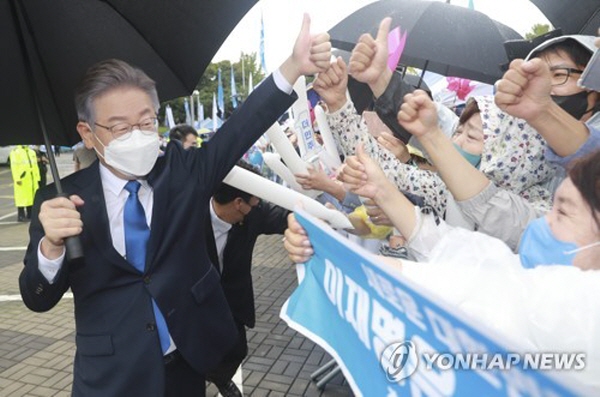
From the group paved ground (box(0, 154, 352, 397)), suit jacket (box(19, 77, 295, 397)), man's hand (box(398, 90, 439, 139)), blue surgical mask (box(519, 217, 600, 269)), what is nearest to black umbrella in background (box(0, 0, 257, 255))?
suit jacket (box(19, 77, 295, 397))

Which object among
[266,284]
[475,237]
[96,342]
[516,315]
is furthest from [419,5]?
[266,284]

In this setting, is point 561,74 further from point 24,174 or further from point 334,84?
point 24,174

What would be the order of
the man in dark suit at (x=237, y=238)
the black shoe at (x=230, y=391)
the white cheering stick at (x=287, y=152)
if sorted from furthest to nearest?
1. the black shoe at (x=230, y=391)
2. the man in dark suit at (x=237, y=238)
3. the white cheering stick at (x=287, y=152)

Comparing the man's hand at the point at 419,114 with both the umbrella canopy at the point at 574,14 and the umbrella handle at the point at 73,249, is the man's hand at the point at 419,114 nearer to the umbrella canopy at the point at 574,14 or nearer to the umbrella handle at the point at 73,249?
the umbrella handle at the point at 73,249

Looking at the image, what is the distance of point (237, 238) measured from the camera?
271 centimetres

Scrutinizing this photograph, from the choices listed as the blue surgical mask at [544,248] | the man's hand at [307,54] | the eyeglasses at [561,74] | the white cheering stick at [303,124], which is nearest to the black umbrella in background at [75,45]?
the man's hand at [307,54]

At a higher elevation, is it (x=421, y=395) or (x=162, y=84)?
(x=162, y=84)

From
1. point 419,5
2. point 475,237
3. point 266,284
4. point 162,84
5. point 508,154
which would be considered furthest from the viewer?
point 266,284

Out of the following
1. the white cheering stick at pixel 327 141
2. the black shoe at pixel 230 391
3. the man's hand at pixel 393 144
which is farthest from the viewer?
the black shoe at pixel 230 391

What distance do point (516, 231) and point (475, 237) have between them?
34 cm

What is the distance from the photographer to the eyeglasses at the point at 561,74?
1.64 meters

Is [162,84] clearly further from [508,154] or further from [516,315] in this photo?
[516,315]

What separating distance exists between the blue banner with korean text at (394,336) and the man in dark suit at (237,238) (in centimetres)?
124

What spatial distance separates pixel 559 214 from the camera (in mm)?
1082
